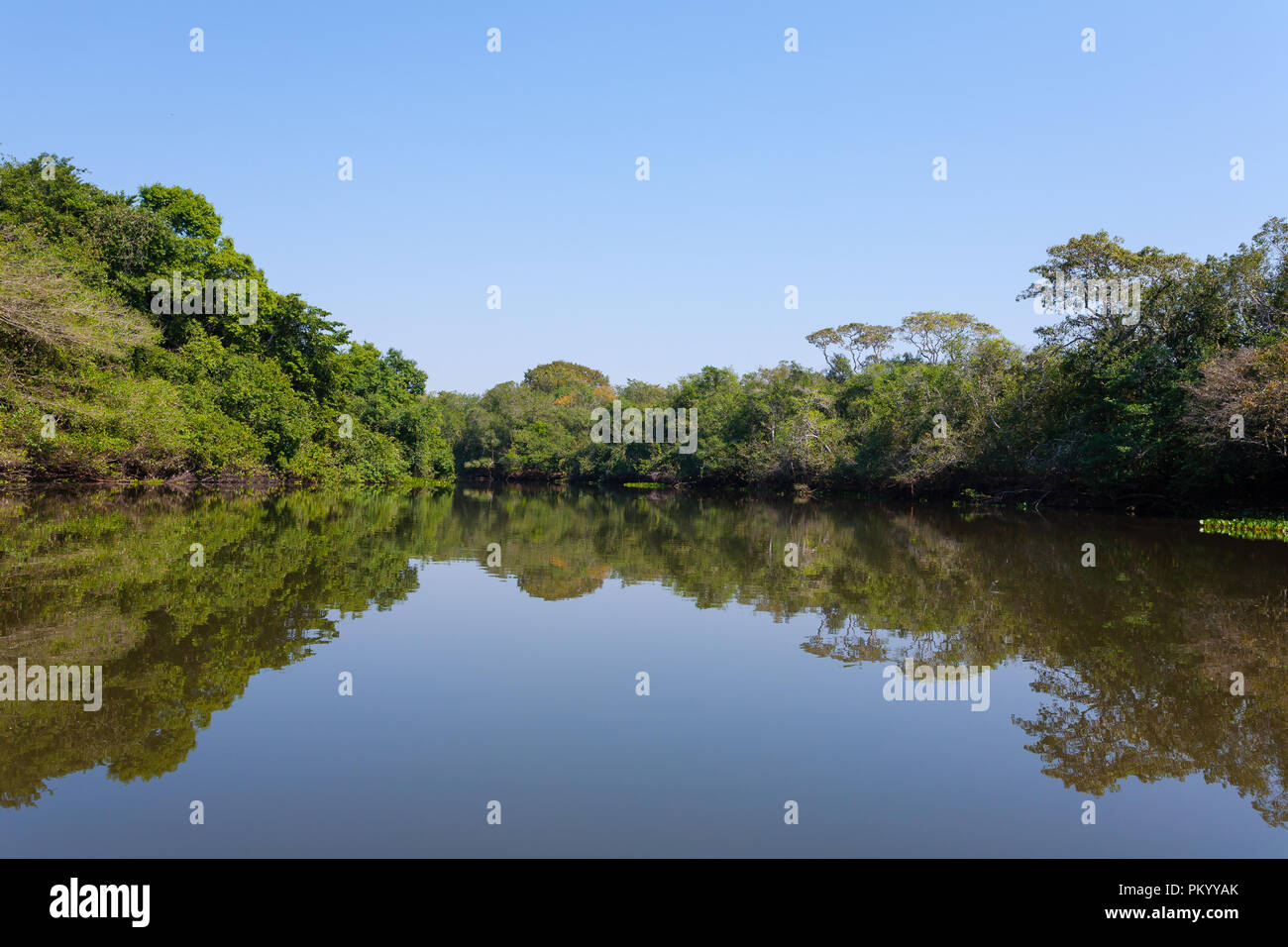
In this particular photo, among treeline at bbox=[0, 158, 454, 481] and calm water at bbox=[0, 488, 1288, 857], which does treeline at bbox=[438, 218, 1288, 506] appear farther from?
treeline at bbox=[0, 158, 454, 481]

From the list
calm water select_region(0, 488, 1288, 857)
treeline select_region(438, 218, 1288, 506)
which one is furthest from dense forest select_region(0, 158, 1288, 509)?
calm water select_region(0, 488, 1288, 857)

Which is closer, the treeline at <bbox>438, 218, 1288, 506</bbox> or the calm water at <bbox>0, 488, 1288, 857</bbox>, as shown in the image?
the calm water at <bbox>0, 488, 1288, 857</bbox>

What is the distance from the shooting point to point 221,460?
3031cm

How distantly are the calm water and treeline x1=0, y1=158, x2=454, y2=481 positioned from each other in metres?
10.5

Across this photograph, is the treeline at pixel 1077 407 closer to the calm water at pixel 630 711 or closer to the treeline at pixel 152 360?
the calm water at pixel 630 711

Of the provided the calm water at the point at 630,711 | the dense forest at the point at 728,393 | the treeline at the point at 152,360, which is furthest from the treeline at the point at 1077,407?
the treeline at the point at 152,360

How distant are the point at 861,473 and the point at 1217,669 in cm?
3064

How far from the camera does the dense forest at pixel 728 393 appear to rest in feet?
69.9

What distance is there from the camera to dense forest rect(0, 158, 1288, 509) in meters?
21.3

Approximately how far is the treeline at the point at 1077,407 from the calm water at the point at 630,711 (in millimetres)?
9907

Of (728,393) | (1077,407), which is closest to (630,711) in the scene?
(1077,407)
